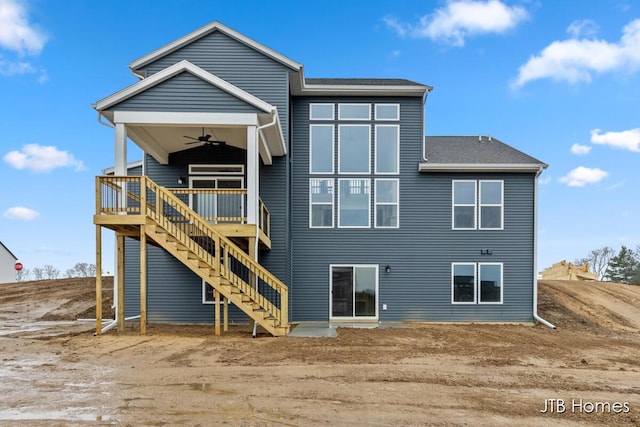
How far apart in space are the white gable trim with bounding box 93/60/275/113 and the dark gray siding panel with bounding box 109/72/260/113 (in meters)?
0.08

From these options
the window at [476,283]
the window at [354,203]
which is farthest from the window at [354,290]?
the window at [476,283]

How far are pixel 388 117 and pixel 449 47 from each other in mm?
5916

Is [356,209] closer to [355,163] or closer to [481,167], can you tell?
[355,163]

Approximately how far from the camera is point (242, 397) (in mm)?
5066

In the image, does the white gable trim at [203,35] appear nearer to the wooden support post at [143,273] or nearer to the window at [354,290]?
the wooden support post at [143,273]

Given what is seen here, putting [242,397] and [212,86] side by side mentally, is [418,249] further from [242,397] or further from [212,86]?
[242,397]

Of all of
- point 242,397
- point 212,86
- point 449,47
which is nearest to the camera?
point 242,397

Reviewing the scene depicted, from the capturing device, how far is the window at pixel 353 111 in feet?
42.2

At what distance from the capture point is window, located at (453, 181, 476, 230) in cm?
1280

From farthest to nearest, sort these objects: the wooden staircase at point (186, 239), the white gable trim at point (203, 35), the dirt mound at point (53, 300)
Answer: the dirt mound at point (53, 300), the white gable trim at point (203, 35), the wooden staircase at point (186, 239)

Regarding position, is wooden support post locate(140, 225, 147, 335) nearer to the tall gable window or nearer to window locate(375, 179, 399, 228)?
the tall gable window

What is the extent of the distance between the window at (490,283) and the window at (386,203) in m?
3.11

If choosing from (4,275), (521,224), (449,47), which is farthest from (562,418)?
(4,275)

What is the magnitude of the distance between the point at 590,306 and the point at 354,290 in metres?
9.01
